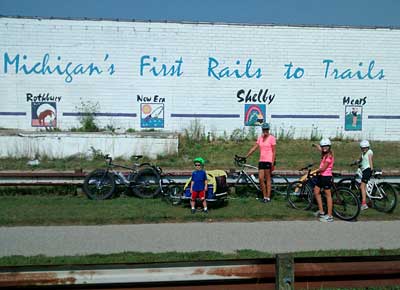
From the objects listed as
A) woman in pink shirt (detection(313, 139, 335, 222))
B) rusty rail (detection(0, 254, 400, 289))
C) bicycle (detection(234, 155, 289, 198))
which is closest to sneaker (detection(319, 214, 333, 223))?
woman in pink shirt (detection(313, 139, 335, 222))

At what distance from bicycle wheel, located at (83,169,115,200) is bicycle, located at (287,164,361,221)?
3962 mm

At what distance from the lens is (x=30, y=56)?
19156 mm

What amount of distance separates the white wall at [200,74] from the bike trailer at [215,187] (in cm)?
998

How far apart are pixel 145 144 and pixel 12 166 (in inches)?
164

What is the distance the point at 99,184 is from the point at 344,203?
5292 millimetres

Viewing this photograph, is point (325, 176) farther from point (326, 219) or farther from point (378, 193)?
point (378, 193)

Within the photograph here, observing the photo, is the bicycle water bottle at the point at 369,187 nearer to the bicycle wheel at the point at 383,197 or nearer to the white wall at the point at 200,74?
the bicycle wheel at the point at 383,197

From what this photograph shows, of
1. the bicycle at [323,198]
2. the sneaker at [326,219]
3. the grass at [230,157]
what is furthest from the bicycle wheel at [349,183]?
the grass at [230,157]

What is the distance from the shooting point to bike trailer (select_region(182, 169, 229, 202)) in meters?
9.60

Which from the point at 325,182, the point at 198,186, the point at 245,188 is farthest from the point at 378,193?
the point at 198,186

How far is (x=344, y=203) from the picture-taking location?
9.17m

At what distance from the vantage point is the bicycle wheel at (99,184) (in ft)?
34.7

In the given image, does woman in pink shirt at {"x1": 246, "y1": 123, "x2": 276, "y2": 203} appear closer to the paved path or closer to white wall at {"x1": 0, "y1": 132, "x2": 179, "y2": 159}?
the paved path

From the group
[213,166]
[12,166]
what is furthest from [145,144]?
[12,166]
